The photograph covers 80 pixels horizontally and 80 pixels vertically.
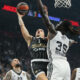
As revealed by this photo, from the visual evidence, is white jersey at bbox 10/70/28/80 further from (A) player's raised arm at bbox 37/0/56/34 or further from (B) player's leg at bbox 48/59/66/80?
(A) player's raised arm at bbox 37/0/56/34

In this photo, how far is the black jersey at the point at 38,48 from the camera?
17.0 feet

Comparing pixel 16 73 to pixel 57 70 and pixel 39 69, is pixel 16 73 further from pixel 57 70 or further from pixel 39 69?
pixel 57 70

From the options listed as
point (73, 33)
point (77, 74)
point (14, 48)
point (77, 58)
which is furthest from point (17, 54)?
point (73, 33)

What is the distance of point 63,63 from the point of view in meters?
4.52

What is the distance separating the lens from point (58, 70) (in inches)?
174

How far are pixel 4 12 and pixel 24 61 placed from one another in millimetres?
3821

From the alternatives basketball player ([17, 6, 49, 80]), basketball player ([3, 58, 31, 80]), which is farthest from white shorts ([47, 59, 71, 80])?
basketball player ([3, 58, 31, 80])

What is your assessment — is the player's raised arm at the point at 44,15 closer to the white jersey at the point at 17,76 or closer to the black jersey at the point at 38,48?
the black jersey at the point at 38,48

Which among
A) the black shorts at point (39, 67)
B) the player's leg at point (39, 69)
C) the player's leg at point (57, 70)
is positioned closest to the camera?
the player's leg at point (57, 70)

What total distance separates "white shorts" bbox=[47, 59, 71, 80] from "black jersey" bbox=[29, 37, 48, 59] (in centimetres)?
65

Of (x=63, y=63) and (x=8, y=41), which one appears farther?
(x=8, y=41)

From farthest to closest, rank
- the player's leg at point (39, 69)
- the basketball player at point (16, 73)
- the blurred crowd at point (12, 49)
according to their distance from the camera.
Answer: the blurred crowd at point (12, 49) < the basketball player at point (16, 73) < the player's leg at point (39, 69)

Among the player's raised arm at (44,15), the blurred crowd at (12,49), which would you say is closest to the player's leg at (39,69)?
the player's raised arm at (44,15)

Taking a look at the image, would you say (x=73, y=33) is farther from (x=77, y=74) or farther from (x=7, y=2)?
(x=7, y=2)
